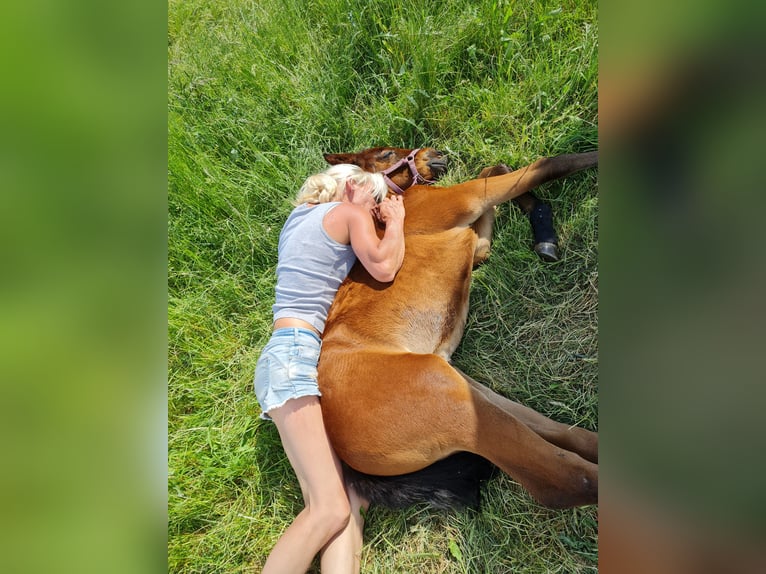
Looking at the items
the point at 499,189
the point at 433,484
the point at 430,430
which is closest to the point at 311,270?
the point at 430,430

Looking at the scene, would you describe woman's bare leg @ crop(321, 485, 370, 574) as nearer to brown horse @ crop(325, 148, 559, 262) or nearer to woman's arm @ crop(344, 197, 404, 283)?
woman's arm @ crop(344, 197, 404, 283)

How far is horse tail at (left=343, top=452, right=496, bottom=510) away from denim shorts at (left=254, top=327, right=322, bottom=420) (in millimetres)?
547

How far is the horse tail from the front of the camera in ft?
7.53

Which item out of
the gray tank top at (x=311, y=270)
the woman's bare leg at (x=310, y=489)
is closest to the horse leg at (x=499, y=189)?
the gray tank top at (x=311, y=270)

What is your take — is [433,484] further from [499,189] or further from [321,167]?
[321,167]

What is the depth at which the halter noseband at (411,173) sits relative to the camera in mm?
2728

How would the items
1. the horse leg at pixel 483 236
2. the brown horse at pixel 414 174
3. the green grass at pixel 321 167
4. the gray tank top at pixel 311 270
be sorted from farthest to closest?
the horse leg at pixel 483 236 < the brown horse at pixel 414 174 < the green grass at pixel 321 167 < the gray tank top at pixel 311 270

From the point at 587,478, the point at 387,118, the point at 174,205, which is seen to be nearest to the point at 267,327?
the point at 174,205

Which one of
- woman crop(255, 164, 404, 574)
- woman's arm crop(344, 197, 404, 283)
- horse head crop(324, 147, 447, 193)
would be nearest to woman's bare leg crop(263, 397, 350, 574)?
woman crop(255, 164, 404, 574)

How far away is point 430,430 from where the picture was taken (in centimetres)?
205

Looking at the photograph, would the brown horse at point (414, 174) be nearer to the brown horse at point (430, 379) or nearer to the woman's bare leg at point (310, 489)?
the brown horse at point (430, 379)
